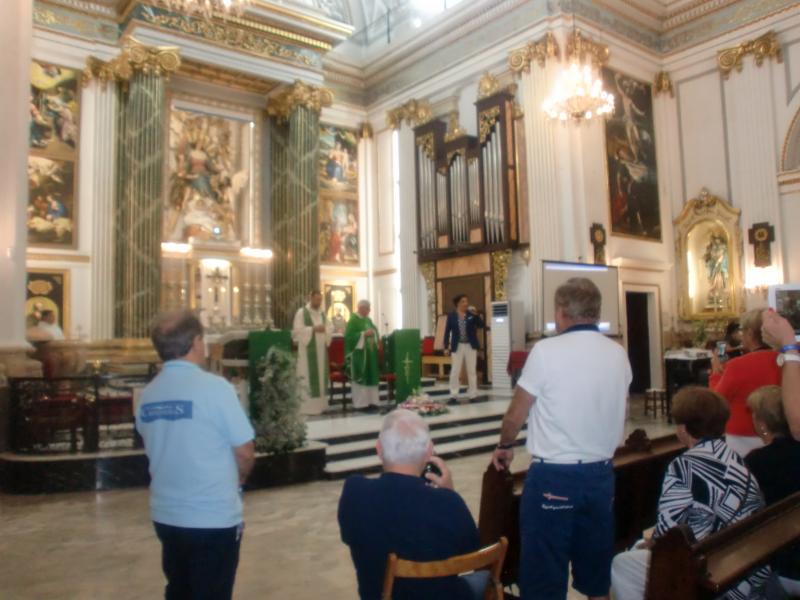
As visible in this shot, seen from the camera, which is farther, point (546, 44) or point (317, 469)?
point (546, 44)

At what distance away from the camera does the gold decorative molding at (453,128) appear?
47.6 feet

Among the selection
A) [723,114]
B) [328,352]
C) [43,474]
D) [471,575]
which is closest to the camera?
[471,575]

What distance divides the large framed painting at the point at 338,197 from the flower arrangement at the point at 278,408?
970 cm

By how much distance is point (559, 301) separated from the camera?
2783mm

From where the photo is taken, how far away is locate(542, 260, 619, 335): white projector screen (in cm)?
1202

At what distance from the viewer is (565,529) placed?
265cm

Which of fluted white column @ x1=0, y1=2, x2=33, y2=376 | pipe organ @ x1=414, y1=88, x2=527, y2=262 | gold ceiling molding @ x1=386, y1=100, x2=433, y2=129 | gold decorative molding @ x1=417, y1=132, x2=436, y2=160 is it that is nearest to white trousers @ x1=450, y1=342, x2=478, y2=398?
pipe organ @ x1=414, y1=88, x2=527, y2=262

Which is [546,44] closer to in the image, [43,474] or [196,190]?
[196,190]

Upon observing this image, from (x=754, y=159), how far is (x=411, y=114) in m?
7.34

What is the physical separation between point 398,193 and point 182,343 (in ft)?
48.4

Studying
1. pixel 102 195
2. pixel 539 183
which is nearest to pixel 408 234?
pixel 539 183

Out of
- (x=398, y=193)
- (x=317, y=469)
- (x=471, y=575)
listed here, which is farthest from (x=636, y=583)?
(x=398, y=193)

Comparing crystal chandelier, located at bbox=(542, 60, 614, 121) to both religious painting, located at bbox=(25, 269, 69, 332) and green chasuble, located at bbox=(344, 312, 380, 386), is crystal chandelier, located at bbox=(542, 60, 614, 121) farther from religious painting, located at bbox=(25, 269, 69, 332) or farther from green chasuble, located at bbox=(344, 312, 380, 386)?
religious painting, located at bbox=(25, 269, 69, 332)

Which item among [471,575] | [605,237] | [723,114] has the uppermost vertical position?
[723,114]
